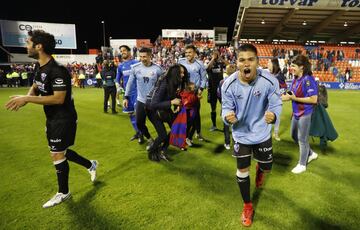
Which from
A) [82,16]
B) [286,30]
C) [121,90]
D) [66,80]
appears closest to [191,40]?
[286,30]

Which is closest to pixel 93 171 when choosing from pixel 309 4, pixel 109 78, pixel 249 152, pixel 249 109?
pixel 249 152

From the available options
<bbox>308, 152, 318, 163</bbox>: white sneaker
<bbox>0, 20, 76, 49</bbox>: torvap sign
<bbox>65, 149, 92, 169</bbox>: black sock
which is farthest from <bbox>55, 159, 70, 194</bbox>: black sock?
<bbox>0, 20, 76, 49</bbox>: torvap sign

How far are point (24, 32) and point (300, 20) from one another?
38.3 metres

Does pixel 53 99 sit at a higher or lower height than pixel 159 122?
higher

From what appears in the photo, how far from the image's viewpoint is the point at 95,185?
4.75m

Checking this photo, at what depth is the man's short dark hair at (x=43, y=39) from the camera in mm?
3623

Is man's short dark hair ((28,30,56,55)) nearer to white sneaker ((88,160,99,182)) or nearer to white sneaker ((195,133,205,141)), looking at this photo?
white sneaker ((88,160,99,182))

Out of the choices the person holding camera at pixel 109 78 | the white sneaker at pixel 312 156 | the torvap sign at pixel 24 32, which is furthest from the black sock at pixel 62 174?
the torvap sign at pixel 24 32

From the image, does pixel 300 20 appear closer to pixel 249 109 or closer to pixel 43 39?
pixel 249 109

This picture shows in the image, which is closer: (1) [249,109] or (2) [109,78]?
(1) [249,109]

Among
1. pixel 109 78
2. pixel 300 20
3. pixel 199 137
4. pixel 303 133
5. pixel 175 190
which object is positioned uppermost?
pixel 300 20

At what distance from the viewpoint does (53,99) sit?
11.9ft

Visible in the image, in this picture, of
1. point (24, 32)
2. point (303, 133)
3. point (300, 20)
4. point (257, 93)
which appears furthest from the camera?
point (24, 32)

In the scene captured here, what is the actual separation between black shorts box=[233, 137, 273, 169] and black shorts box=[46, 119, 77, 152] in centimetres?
236
